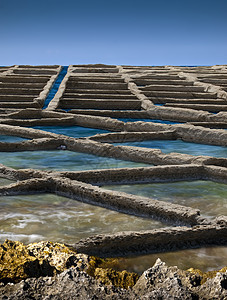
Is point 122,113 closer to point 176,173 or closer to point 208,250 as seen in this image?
point 176,173

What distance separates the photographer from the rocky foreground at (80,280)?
7.48 feet

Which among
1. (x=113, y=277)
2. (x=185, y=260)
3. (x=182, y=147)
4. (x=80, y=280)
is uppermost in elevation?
(x=80, y=280)

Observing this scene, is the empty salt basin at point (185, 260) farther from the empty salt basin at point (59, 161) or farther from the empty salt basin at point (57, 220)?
the empty salt basin at point (59, 161)

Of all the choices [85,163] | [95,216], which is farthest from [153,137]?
[95,216]

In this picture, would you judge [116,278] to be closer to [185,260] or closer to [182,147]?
[185,260]

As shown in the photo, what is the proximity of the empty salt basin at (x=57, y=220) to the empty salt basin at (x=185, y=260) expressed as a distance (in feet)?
2.02

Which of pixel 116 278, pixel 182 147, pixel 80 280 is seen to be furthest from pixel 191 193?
pixel 182 147

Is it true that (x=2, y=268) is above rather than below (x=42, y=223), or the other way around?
above

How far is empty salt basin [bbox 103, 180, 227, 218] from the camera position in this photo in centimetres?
496

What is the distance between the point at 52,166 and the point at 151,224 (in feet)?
9.77

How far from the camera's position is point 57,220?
14.3 ft

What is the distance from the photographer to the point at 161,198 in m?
5.25

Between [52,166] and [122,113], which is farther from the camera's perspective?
[122,113]

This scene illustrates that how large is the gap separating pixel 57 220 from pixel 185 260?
149 cm
